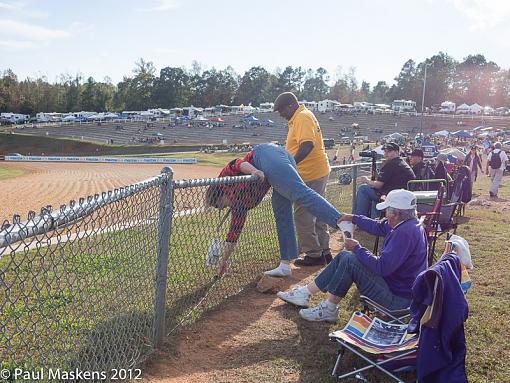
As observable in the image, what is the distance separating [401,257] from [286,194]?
160 centimetres

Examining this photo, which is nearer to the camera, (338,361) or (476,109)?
(338,361)

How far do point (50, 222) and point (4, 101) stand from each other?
103953 mm

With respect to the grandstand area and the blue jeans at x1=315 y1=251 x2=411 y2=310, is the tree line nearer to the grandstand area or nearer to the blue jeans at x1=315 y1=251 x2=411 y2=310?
the grandstand area

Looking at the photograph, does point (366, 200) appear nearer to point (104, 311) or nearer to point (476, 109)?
point (104, 311)

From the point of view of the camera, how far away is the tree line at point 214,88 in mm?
99062

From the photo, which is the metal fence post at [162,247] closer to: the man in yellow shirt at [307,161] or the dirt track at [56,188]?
the man in yellow shirt at [307,161]

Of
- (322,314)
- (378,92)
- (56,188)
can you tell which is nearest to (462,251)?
(322,314)

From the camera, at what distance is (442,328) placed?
10.1ft

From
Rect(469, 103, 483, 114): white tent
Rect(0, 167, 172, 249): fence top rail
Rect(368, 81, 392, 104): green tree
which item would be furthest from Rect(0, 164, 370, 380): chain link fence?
Rect(368, 81, 392, 104): green tree

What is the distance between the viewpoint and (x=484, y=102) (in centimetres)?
11712

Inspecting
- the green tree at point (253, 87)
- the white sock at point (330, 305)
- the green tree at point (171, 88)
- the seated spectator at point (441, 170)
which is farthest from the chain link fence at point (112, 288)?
the green tree at point (253, 87)

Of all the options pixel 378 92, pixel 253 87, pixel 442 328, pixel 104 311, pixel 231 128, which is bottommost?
pixel 231 128

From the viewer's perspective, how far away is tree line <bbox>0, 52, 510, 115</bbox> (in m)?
99.1

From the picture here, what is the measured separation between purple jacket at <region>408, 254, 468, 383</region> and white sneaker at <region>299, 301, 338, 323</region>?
1.41 m
